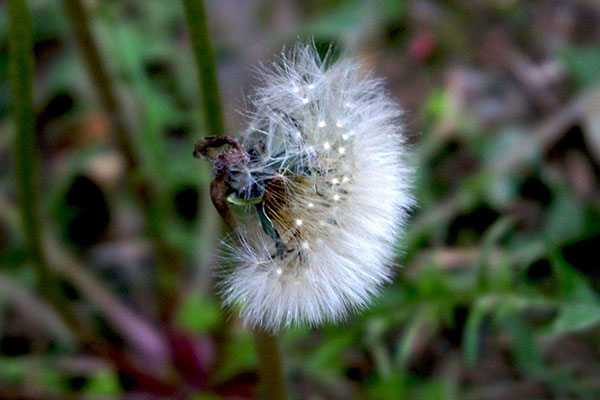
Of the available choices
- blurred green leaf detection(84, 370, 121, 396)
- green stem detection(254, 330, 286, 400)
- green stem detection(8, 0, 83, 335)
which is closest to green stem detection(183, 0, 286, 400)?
green stem detection(254, 330, 286, 400)

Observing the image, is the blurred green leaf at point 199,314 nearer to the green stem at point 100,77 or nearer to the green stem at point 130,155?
the green stem at point 130,155

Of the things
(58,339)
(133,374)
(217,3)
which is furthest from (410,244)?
(217,3)

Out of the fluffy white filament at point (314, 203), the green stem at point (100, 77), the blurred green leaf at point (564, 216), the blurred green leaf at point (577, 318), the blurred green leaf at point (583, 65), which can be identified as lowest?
the blurred green leaf at point (577, 318)

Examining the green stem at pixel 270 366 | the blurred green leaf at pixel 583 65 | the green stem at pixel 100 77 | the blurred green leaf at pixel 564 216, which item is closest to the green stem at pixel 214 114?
the green stem at pixel 270 366

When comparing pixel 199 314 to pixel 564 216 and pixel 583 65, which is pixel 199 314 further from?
pixel 583 65

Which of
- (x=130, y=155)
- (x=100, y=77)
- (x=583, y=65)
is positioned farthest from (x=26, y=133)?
(x=583, y=65)

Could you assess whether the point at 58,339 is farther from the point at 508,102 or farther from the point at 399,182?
the point at 508,102
